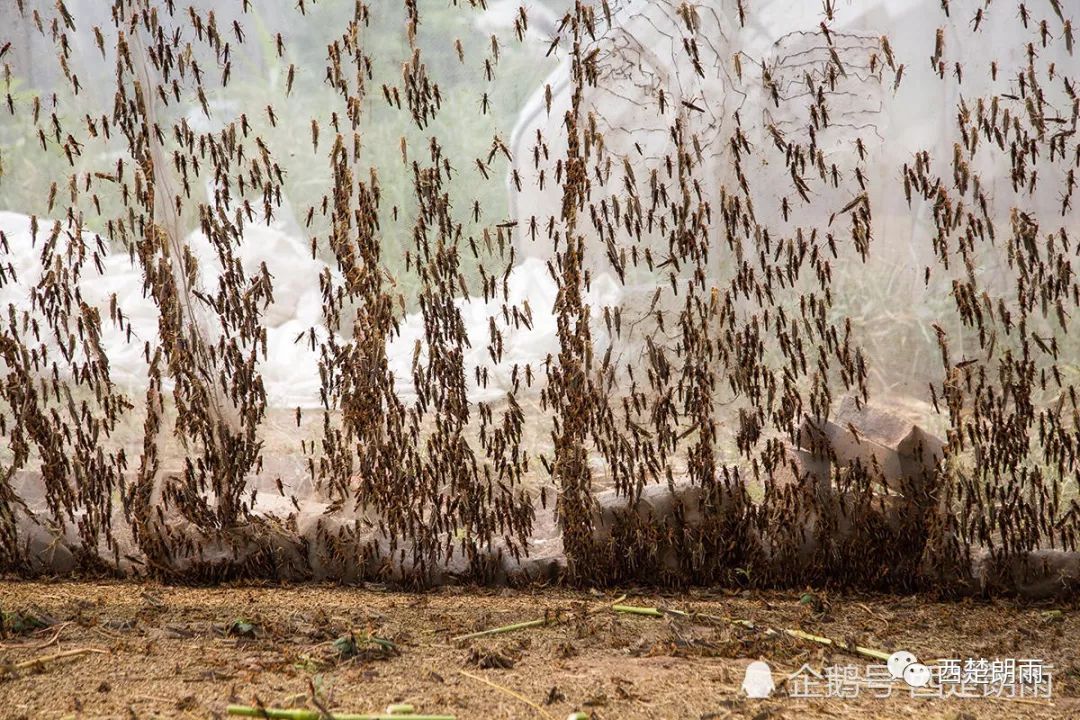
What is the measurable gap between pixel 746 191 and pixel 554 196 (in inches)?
27.6

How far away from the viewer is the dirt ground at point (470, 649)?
2.31 m

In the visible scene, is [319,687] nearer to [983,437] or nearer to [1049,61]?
[983,437]

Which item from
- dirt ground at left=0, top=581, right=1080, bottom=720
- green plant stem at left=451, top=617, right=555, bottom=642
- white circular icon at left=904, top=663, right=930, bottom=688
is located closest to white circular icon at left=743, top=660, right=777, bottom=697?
dirt ground at left=0, top=581, right=1080, bottom=720

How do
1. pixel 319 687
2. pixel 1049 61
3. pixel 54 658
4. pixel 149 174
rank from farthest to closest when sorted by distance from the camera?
pixel 149 174 < pixel 1049 61 < pixel 54 658 < pixel 319 687

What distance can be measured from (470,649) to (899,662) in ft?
3.97

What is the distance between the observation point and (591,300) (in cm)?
384

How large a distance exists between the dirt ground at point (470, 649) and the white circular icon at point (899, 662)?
0.09 meters

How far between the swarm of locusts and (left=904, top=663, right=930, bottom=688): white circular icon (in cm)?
100

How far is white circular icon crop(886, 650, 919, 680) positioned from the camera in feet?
9.23

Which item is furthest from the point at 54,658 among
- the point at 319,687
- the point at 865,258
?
the point at 865,258

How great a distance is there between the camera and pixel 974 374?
373 cm

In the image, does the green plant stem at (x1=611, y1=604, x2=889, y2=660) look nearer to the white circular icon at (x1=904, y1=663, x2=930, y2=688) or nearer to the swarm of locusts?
the white circular icon at (x1=904, y1=663, x2=930, y2=688)

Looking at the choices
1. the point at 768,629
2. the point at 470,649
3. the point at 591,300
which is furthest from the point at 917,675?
the point at 591,300

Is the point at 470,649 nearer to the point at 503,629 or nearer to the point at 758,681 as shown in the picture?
the point at 503,629
